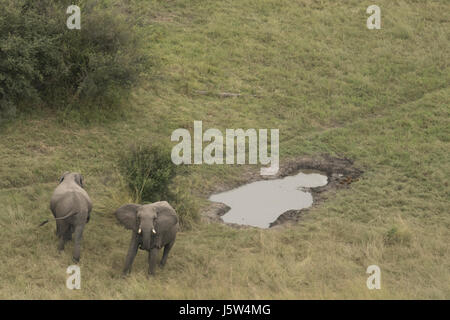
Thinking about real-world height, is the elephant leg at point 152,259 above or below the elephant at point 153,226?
below

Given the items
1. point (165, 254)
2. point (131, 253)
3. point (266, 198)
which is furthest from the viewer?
point (266, 198)

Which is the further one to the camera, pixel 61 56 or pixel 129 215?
pixel 61 56

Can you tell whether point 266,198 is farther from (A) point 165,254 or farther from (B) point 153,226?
(B) point 153,226

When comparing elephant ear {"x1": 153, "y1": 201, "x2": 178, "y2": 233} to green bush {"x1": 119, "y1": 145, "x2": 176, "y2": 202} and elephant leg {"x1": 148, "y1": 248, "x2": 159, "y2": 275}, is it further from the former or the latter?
green bush {"x1": 119, "y1": 145, "x2": 176, "y2": 202}

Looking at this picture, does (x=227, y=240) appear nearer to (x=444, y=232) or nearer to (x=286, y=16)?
(x=444, y=232)

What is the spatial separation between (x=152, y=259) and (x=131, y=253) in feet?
1.23

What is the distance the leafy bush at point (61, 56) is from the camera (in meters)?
17.0

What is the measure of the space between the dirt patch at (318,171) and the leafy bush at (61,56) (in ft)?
15.9

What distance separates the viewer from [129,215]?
11.2 m

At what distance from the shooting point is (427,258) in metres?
12.2

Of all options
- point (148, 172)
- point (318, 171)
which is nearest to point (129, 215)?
point (148, 172)

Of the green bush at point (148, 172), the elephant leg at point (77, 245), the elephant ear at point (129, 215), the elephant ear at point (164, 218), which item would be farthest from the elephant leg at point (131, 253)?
the green bush at point (148, 172)

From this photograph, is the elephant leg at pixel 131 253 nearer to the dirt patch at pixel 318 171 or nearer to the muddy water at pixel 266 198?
the dirt patch at pixel 318 171

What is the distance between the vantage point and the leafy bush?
55.6 ft
